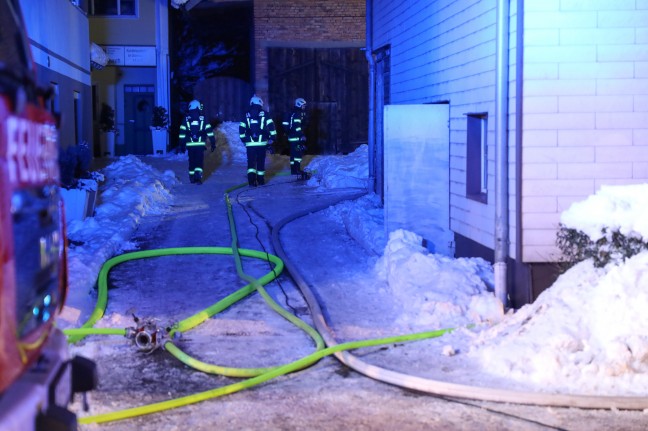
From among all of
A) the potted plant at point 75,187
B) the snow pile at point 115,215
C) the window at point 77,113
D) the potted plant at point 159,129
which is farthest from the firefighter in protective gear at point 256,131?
the potted plant at point 159,129

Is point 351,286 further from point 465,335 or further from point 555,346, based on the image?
point 555,346

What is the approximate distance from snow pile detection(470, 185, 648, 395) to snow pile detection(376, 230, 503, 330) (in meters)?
0.59

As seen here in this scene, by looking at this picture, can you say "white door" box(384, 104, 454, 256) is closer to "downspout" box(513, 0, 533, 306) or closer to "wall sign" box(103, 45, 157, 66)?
"downspout" box(513, 0, 533, 306)

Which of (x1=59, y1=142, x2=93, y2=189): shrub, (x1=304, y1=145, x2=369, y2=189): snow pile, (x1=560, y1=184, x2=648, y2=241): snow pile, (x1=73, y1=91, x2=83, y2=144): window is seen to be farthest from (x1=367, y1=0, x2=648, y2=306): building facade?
(x1=73, y1=91, x2=83, y2=144): window

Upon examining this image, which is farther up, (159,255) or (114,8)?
(114,8)

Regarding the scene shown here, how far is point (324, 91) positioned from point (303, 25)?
85.0 inches

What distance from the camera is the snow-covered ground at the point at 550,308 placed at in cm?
578

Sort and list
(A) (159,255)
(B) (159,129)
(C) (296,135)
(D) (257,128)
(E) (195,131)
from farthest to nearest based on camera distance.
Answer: (B) (159,129)
(C) (296,135)
(E) (195,131)
(D) (257,128)
(A) (159,255)

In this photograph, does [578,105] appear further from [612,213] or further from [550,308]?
[550,308]

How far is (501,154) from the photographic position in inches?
308

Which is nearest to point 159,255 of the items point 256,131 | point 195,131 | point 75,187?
point 75,187

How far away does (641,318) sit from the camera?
5.98m

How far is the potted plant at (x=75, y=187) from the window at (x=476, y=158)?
5.62 metres

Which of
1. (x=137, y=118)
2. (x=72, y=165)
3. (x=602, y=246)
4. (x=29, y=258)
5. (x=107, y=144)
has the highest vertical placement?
(x=137, y=118)
